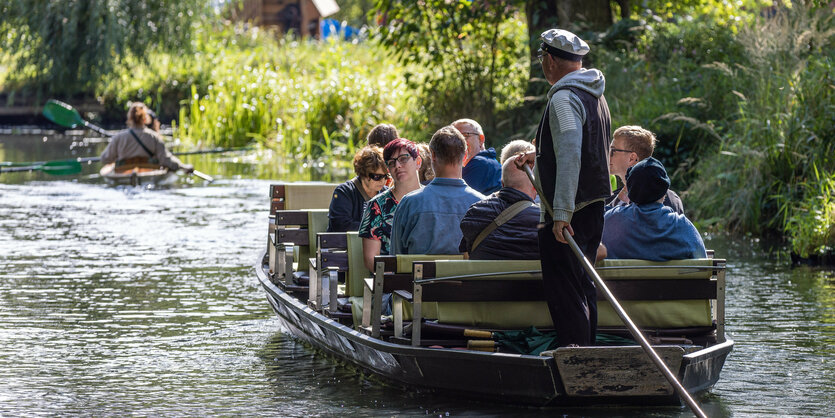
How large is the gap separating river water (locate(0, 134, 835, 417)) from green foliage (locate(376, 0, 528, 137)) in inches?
203

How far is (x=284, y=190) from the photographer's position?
9.62m

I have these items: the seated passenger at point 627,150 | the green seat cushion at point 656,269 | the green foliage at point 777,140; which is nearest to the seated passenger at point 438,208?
the green seat cushion at point 656,269

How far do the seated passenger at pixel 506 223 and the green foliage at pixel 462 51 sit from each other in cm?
1257

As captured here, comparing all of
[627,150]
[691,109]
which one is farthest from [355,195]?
[691,109]

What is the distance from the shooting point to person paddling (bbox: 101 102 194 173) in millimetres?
16984

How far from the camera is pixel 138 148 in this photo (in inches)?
677

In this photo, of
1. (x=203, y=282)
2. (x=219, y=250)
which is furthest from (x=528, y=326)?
(x=219, y=250)

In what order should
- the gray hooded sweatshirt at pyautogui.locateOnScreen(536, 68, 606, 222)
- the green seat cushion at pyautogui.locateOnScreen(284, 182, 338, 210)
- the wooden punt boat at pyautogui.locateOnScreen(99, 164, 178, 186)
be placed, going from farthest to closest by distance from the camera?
the wooden punt boat at pyautogui.locateOnScreen(99, 164, 178, 186)
the green seat cushion at pyautogui.locateOnScreen(284, 182, 338, 210)
the gray hooded sweatshirt at pyautogui.locateOnScreen(536, 68, 606, 222)

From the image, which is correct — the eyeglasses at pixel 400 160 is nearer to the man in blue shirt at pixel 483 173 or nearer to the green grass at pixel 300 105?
the man in blue shirt at pixel 483 173

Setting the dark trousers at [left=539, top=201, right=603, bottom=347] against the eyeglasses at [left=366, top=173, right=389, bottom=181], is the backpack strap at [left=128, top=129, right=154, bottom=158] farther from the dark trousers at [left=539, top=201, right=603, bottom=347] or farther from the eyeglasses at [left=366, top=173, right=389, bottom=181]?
the dark trousers at [left=539, top=201, right=603, bottom=347]

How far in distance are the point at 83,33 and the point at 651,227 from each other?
2416 cm

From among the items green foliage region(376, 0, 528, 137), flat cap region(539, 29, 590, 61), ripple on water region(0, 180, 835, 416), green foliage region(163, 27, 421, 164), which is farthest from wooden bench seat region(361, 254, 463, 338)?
green foliage region(163, 27, 421, 164)

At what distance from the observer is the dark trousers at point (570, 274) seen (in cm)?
595

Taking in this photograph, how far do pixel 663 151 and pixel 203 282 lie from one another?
20.4 ft
